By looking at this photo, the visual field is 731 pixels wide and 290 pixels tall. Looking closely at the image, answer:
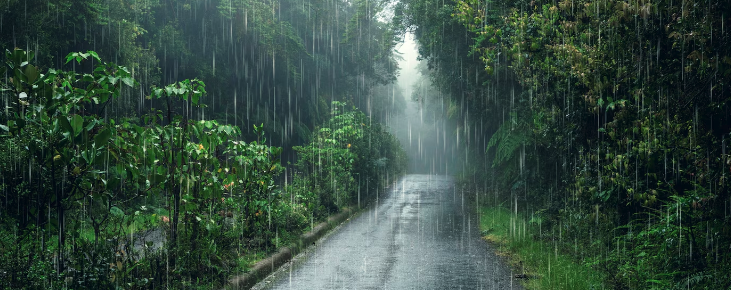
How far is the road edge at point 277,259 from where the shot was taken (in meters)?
6.76

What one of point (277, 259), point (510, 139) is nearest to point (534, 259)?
point (277, 259)

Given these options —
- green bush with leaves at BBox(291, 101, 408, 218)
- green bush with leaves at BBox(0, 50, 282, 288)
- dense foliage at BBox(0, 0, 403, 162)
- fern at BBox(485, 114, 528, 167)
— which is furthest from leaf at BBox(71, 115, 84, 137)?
fern at BBox(485, 114, 528, 167)

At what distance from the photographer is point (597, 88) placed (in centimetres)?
622

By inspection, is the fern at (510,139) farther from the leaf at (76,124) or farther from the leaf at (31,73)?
the leaf at (31,73)

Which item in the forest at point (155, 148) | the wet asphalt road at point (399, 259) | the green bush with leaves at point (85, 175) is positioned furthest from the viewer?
the wet asphalt road at point (399, 259)

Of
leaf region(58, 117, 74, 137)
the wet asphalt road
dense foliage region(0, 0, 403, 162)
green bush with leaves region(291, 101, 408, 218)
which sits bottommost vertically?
the wet asphalt road

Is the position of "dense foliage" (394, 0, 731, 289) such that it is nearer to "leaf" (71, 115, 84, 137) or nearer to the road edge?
the road edge

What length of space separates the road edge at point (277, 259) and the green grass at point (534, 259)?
3953 millimetres

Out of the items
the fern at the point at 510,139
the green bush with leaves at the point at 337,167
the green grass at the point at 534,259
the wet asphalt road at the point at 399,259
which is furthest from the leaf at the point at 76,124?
the fern at the point at 510,139

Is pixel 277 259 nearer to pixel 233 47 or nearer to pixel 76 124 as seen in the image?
pixel 76 124

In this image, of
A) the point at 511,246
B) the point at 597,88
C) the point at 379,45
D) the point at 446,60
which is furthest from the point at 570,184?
the point at 379,45

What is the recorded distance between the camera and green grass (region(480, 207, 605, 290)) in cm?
668

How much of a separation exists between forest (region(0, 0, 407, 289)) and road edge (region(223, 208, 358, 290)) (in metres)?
0.18

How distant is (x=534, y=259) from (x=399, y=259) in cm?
234
